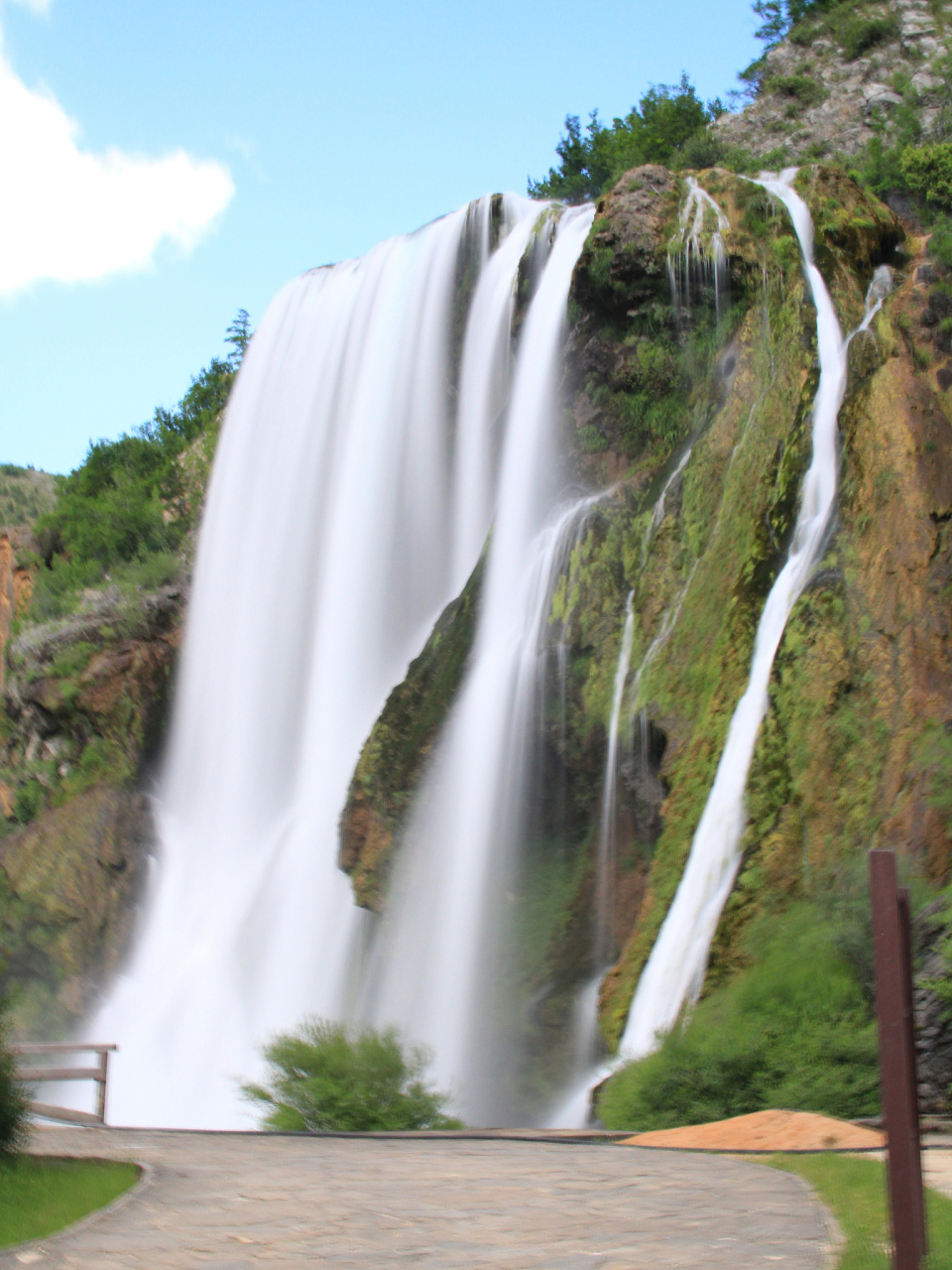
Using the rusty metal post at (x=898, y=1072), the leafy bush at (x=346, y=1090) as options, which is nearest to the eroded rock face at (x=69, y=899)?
the leafy bush at (x=346, y=1090)

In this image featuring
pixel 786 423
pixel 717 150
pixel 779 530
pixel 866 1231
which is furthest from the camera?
pixel 717 150

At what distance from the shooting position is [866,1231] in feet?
14.1

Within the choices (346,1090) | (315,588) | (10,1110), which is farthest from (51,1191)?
(315,588)

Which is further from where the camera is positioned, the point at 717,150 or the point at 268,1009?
the point at 717,150

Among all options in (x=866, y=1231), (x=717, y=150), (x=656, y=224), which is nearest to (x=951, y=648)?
(x=866, y=1231)

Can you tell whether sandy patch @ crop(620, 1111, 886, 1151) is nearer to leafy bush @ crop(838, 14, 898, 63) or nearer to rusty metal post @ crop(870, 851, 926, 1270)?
rusty metal post @ crop(870, 851, 926, 1270)

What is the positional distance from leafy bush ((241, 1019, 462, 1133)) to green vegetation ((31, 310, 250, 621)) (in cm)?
1885

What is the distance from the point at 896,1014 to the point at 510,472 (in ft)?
57.0

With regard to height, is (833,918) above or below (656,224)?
below

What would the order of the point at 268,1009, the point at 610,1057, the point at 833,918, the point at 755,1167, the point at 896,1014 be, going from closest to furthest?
the point at 896,1014 < the point at 755,1167 < the point at 833,918 < the point at 610,1057 < the point at 268,1009

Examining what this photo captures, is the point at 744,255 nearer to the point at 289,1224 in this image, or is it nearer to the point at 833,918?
the point at 833,918

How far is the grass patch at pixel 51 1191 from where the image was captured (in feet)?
16.2

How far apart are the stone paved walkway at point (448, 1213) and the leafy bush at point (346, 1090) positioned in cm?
286

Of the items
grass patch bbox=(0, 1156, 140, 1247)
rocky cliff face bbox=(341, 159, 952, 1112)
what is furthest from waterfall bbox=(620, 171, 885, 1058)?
grass patch bbox=(0, 1156, 140, 1247)
